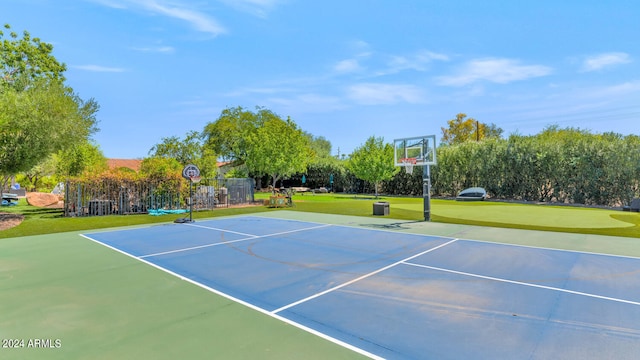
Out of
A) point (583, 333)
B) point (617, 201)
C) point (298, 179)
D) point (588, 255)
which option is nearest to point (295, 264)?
point (583, 333)

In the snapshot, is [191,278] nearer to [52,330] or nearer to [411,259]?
[52,330]

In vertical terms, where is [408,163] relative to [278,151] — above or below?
below

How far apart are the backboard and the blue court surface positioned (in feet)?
18.9

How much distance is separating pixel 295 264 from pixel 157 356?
4131mm

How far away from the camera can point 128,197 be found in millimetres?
18688

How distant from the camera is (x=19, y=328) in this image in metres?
4.47

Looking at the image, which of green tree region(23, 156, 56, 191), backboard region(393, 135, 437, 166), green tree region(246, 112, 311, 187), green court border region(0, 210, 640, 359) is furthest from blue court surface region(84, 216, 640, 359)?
green tree region(23, 156, 56, 191)

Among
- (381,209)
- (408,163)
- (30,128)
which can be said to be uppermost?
(30,128)

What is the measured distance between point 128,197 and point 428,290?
59.4 ft

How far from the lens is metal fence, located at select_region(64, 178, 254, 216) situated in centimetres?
1733

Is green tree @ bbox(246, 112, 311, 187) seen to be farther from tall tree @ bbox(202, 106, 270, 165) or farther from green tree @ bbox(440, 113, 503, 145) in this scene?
green tree @ bbox(440, 113, 503, 145)

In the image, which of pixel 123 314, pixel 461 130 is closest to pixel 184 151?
pixel 123 314

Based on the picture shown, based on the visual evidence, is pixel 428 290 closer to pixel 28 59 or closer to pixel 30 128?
pixel 30 128

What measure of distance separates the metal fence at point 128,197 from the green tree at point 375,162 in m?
14.1
